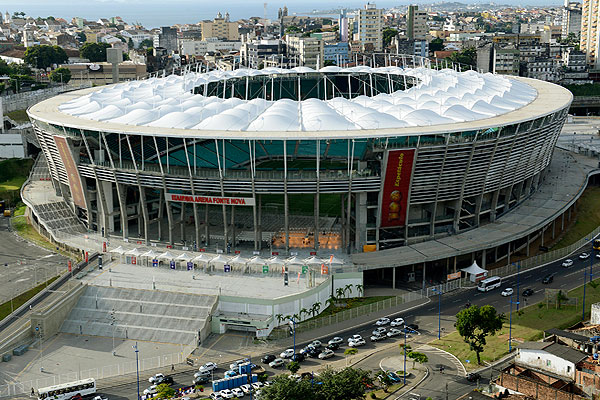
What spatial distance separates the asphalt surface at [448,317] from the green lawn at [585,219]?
14.0 ft

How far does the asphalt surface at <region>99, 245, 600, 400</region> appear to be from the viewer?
2571 inches

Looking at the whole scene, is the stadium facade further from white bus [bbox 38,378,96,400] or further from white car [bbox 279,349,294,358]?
white bus [bbox 38,378,96,400]

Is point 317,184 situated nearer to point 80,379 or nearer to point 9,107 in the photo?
point 80,379

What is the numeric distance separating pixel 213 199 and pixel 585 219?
58702mm

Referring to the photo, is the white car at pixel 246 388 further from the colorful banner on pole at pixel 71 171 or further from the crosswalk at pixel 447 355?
the colorful banner on pole at pixel 71 171

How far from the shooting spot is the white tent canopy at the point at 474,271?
89.9 meters

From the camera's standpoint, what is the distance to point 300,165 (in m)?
102

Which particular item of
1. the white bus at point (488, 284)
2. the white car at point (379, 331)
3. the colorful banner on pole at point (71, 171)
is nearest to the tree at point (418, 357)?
the white car at point (379, 331)

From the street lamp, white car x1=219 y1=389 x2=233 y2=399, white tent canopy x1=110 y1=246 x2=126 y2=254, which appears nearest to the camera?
white car x1=219 y1=389 x2=233 y2=399

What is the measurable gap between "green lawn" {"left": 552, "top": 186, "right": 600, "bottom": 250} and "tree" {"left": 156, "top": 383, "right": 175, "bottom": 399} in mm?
60973

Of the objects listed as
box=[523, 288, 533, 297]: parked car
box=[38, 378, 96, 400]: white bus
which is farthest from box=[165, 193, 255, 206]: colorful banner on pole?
box=[523, 288, 533, 297]: parked car

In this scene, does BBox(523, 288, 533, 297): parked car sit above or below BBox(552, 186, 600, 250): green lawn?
below

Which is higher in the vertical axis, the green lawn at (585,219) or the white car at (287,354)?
the green lawn at (585,219)

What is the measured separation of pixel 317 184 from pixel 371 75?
64.8 meters
